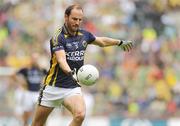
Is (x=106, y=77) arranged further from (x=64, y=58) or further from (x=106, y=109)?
(x=64, y=58)

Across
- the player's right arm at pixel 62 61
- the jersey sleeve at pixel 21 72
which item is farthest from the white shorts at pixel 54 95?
the jersey sleeve at pixel 21 72

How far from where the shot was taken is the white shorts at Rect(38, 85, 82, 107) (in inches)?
368

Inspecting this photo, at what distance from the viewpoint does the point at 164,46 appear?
1800 centimetres

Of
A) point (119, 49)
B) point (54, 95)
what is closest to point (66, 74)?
point (54, 95)

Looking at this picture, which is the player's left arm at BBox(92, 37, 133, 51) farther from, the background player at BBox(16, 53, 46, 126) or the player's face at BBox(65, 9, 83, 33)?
the background player at BBox(16, 53, 46, 126)

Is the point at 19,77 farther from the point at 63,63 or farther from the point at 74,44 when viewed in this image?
the point at 63,63

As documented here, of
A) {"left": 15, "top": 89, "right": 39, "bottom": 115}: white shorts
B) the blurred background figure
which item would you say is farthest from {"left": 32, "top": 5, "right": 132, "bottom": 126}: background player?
{"left": 15, "top": 89, "right": 39, "bottom": 115}: white shorts

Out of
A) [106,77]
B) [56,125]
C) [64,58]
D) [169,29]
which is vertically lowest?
[56,125]

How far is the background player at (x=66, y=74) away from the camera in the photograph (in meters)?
9.14

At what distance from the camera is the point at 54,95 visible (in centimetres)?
941

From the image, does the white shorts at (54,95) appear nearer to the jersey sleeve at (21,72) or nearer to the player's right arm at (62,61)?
the player's right arm at (62,61)

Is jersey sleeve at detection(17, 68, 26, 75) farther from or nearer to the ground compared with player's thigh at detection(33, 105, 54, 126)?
nearer to the ground

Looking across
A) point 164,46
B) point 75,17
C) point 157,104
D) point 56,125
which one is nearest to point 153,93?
point 157,104

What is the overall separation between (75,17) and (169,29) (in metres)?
9.46
